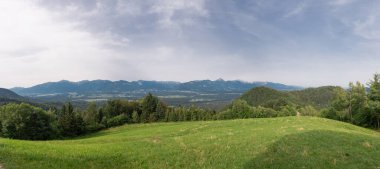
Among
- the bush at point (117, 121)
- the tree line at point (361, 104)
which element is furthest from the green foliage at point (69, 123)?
the tree line at point (361, 104)

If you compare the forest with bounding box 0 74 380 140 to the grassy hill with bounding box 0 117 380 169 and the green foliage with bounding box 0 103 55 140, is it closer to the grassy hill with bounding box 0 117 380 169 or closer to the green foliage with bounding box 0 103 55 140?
the green foliage with bounding box 0 103 55 140

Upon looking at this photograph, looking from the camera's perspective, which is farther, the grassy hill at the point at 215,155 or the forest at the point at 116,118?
the forest at the point at 116,118

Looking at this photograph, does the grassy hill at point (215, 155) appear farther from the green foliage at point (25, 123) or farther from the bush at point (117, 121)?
the bush at point (117, 121)

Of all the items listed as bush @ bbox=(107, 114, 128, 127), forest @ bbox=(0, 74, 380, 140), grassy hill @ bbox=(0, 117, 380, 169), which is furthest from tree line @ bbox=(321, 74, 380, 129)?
bush @ bbox=(107, 114, 128, 127)

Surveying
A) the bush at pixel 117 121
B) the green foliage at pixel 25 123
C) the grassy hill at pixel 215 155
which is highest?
the grassy hill at pixel 215 155

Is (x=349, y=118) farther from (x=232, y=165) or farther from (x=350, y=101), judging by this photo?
(x=232, y=165)

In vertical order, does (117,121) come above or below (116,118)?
below

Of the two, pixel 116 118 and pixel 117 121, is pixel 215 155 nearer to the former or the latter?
pixel 117 121

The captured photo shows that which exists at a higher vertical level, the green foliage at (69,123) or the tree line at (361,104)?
the tree line at (361,104)

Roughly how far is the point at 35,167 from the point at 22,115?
231 ft

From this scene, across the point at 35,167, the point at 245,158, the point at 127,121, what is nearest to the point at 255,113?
the point at 127,121

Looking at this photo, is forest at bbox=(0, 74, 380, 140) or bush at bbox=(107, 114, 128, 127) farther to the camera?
bush at bbox=(107, 114, 128, 127)

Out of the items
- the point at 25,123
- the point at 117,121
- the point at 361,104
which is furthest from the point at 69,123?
the point at 361,104

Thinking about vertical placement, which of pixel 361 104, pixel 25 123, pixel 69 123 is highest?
pixel 361 104
